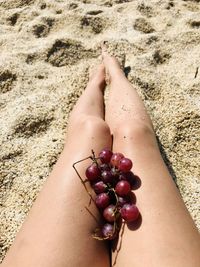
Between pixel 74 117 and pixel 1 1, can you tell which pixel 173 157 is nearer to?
pixel 74 117

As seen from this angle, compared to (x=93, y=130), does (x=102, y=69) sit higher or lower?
lower

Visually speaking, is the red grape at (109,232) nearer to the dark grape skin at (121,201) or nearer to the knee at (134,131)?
the dark grape skin at (121,201)

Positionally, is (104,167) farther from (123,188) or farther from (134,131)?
(134,131)

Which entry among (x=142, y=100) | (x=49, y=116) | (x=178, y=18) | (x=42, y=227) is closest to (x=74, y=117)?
(x=49, y=116)

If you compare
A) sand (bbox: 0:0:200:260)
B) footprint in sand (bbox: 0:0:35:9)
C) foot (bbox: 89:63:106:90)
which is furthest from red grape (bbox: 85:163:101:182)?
footprint in sand (bbox: 0:0:35:9)

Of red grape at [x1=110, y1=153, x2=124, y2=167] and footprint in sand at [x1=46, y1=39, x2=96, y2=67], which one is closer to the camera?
red grape at [x1=110, y1=153, x2=124, y2=167]

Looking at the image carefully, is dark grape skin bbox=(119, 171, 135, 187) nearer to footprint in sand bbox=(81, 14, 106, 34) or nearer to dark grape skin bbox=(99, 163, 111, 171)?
dark grape skin bbox=(99, 163, 111, 171)

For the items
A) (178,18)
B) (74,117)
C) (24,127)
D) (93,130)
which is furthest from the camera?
(178,18)
